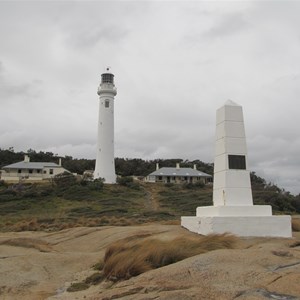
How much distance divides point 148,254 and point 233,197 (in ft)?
25.7

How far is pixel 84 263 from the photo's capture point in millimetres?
10898

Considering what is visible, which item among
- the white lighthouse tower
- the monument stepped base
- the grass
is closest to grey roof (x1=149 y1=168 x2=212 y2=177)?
the grass

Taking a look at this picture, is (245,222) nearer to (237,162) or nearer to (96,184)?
(237,162)

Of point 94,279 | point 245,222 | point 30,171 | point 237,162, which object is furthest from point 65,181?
point 94,279

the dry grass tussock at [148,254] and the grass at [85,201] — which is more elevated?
the grass at [85,201]

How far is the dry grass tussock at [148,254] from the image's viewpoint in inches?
317

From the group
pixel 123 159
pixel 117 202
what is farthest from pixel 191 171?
pixel 117 202

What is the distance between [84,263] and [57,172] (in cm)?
5685

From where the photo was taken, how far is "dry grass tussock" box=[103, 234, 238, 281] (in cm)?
805

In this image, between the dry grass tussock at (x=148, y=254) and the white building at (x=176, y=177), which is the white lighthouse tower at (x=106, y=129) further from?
the dry grass tussock at (x=148, y=254)

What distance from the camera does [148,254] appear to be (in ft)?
27.9

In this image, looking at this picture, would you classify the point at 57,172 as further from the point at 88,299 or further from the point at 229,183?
the point at 88,299

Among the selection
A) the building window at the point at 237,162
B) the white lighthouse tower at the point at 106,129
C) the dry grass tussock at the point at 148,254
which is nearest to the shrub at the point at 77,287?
the dry grass tussock at the point at 148,254

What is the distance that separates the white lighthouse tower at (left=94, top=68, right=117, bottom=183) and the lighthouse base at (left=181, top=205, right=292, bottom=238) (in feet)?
134
